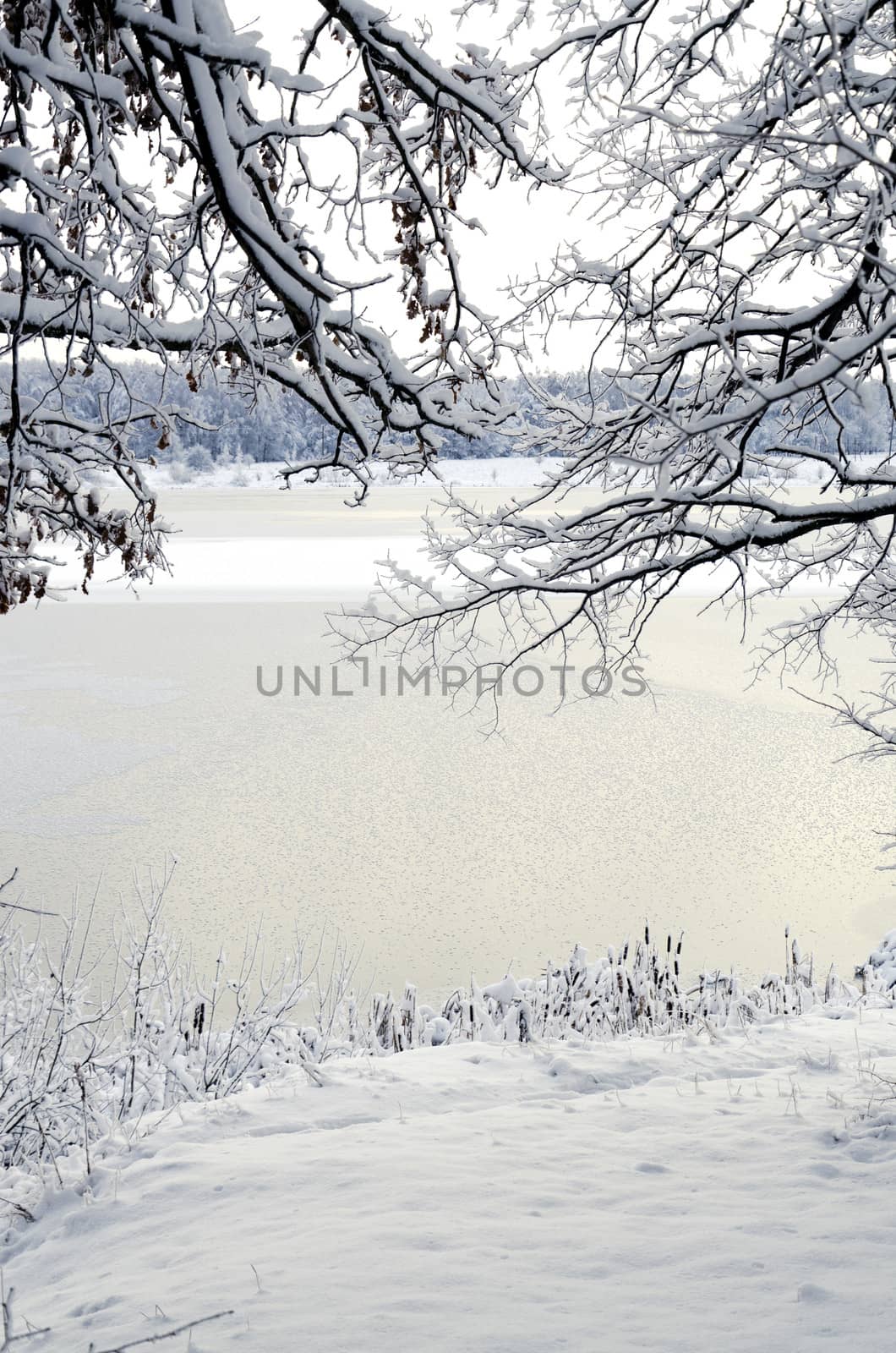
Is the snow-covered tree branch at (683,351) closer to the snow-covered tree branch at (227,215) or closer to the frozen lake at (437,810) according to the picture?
the snow-covered tree branch at (227,215)

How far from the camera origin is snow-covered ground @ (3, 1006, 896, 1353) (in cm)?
309

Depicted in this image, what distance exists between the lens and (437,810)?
15086mm

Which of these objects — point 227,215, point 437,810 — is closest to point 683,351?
point 227,215

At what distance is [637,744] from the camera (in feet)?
60.3

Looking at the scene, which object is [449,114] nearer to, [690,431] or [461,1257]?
[690,431]

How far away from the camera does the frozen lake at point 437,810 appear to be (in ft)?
37.7

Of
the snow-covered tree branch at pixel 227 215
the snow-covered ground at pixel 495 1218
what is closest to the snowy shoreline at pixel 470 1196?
the snow-covered ground at pixel 495 1218

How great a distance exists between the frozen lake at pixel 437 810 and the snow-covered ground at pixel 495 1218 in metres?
4.81

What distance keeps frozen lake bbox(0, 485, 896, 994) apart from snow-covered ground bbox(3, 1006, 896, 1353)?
4812 mm

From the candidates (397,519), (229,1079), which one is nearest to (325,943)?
(229,1079)

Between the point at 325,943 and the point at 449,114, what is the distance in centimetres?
829

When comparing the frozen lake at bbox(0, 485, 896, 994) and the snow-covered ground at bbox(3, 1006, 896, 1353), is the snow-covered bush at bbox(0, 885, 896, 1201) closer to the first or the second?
the snow-covered ground at bbox(3, 1006, 896, 1353)

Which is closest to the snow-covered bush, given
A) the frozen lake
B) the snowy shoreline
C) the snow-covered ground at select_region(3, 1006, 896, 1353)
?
the snowy shoreline

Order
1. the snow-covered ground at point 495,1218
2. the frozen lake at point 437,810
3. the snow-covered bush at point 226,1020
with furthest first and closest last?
1. the frozen lake at point 437,810
2. the snow-covered bush at point 226,1020
3. the snow-covered ground at point 495,1218
